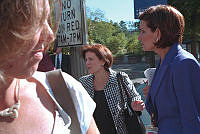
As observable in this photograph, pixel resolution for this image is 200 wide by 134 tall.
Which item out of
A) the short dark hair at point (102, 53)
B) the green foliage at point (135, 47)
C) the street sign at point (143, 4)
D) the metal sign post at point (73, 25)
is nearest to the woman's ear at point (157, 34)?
the metal sign post at point (73, 25)

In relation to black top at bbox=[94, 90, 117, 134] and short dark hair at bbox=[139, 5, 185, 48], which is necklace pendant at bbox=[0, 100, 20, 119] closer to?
short dark hair at bbox=[139, 5, 185, 48]

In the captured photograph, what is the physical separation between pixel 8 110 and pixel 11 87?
0.12m

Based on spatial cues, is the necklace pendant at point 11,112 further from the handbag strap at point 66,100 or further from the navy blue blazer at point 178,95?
the navy blue blazer at point 178,95

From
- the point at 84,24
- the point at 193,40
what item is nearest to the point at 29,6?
the point at 84,24

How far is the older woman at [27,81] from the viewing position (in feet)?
2.70

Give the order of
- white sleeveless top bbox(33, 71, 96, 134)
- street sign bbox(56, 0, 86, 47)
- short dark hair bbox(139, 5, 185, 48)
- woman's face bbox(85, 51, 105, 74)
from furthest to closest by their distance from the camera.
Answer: woman's face bbox(85, 51, 105, 74) → street sign bbox(56, 0, 86, 47) → short dark hair bbox(139, 5, 185, 48) → white sleeveless top bbox(33, 71, 96, 134)

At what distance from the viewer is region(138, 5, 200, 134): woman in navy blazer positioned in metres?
1.86

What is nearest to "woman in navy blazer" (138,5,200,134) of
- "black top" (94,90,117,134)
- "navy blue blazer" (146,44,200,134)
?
"navy blue blazer" (146,44,200,134)

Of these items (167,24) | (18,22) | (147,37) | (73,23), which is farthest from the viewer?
(73,23)

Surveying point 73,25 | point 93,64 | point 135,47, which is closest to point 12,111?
point 73,25

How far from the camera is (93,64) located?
11.2ft

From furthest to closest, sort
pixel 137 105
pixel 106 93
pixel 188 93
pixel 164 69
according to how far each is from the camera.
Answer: pixel 106 93
pixel 137 105
pixel 164 69
pixel 188 93

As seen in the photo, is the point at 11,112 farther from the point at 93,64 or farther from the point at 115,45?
the point at 115,45

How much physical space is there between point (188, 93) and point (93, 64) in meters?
1.75
